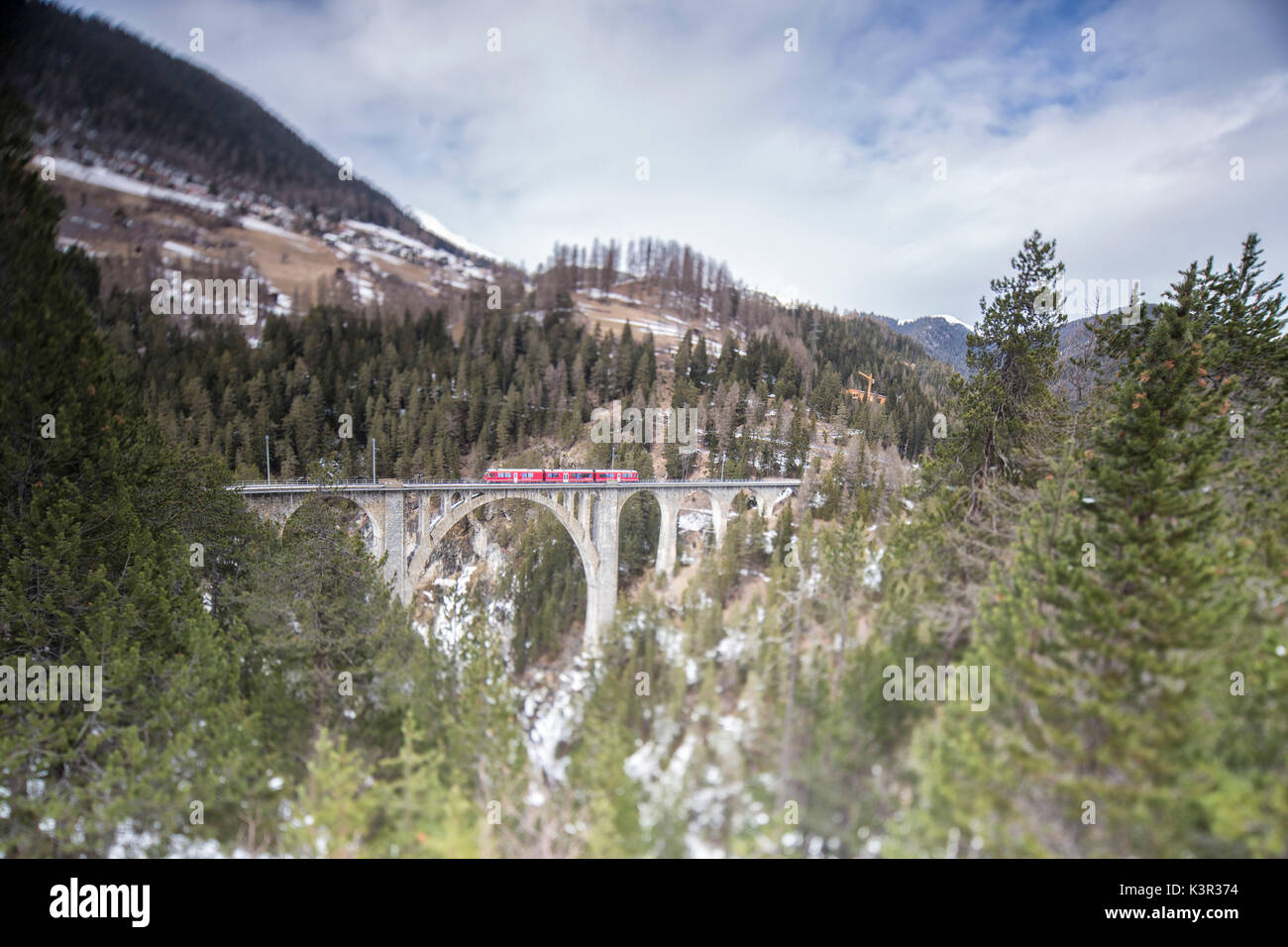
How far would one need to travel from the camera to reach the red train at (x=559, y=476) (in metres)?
34.1

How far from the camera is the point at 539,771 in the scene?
12.4 meters

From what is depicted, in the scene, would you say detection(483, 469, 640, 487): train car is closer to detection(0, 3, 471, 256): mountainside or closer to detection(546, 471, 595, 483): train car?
detection(546, 471, 595, 483): train car

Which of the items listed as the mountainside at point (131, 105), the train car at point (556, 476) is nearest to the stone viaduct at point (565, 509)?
the train car at point (556, 476)

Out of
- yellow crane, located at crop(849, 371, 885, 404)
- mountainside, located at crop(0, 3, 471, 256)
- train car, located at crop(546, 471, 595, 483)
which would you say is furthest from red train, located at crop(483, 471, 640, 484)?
mountainside, located at crop(0, 3, 471, 256)

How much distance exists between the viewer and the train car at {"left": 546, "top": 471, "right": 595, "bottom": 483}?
34188 mm

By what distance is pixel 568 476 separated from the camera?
113 ft

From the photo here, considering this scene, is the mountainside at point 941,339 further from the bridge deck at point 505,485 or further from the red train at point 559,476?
the red train at point 559,476

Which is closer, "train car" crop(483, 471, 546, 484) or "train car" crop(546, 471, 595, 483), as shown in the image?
"train car" crop(483, 471, 546, 484)

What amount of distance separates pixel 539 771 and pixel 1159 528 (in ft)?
44.2

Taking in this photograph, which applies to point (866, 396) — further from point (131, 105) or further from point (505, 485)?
point (131, 105)

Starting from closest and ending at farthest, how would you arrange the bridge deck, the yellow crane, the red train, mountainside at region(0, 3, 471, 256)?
mountainside at region(0, 3, 471, 256) < the bridge deck < the yellow crane < the red train

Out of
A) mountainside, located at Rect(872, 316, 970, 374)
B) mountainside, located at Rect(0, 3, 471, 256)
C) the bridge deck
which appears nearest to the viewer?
mountainside, located at Rect(0, 3, 471, 256)

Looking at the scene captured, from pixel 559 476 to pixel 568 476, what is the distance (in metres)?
0.60
